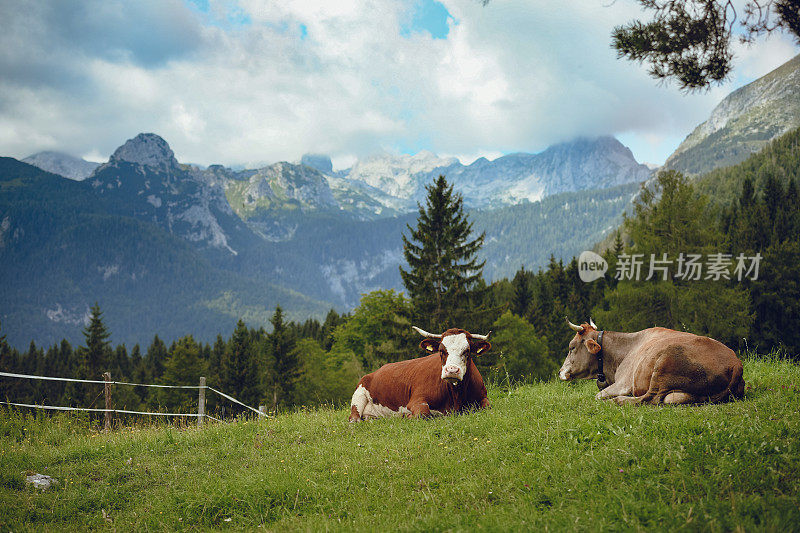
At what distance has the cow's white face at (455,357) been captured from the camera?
9820 mm

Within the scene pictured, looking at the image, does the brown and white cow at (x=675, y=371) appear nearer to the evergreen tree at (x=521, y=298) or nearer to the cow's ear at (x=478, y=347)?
the cow's ear at (x=478, y=347)

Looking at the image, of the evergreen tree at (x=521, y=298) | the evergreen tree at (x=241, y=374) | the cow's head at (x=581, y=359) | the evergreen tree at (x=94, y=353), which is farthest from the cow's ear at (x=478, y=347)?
the evergreen tree at (x=94, y=353)

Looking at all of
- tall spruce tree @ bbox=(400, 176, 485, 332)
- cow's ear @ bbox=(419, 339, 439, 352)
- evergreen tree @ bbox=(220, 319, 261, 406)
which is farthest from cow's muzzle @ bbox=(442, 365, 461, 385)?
evergreen tree @ bbox=(220, 319, 261, 406)

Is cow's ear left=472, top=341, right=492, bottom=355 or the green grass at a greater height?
cow's ear left=472, top=341, right=492, bottom=355

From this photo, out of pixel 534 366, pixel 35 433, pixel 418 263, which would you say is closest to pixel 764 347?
pixel 534 366

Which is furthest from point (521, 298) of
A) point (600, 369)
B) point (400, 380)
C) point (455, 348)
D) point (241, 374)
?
point (455, 348)

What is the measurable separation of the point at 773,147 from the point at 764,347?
131526mm

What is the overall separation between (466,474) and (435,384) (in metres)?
4.54

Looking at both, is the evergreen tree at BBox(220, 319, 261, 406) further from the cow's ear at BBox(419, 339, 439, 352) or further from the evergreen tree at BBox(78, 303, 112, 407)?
the cow's ear at BBox(419, 339, 439, 352)

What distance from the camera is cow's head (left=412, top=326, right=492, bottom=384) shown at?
9.85 m

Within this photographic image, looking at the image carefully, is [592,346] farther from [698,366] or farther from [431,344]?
[431,344]

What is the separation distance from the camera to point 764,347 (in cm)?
4484

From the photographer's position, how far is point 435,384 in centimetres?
1074

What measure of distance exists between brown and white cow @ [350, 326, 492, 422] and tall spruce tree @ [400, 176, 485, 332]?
2333 centimetres
